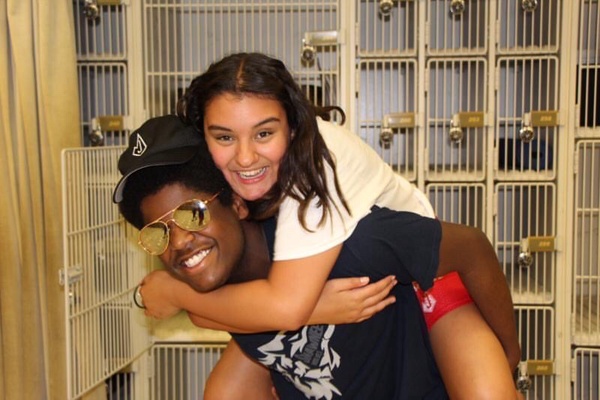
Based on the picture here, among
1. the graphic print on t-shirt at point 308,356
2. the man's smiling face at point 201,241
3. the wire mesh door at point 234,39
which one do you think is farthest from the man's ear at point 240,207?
the wire mesh door at point 234,39

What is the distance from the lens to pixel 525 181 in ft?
7.03

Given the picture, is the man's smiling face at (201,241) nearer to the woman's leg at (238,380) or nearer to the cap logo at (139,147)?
the cap logo at (139,147)

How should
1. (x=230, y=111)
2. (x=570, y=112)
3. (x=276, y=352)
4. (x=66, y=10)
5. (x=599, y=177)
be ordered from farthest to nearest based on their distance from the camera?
(x=599, y=177)
(x=570, y=112)
(x=66, y=10)
(x=276, y=352)
(x=230, y=111)

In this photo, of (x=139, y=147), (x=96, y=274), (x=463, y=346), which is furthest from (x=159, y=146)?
(x=96, y=274)

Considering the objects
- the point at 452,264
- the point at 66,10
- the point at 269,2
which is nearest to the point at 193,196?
the point at 452,264

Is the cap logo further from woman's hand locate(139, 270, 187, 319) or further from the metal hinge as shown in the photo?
the metal hinge

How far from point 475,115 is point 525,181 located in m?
0.23

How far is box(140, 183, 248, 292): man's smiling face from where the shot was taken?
3.80 feet

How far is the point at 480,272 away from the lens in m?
1.29

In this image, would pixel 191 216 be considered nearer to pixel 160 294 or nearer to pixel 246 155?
pixel 246 155

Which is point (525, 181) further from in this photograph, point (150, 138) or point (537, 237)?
point (150, 138)

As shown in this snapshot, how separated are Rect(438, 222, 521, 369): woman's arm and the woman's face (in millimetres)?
295

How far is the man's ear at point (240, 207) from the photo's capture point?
122 centimetres

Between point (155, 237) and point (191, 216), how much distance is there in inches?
2.7
